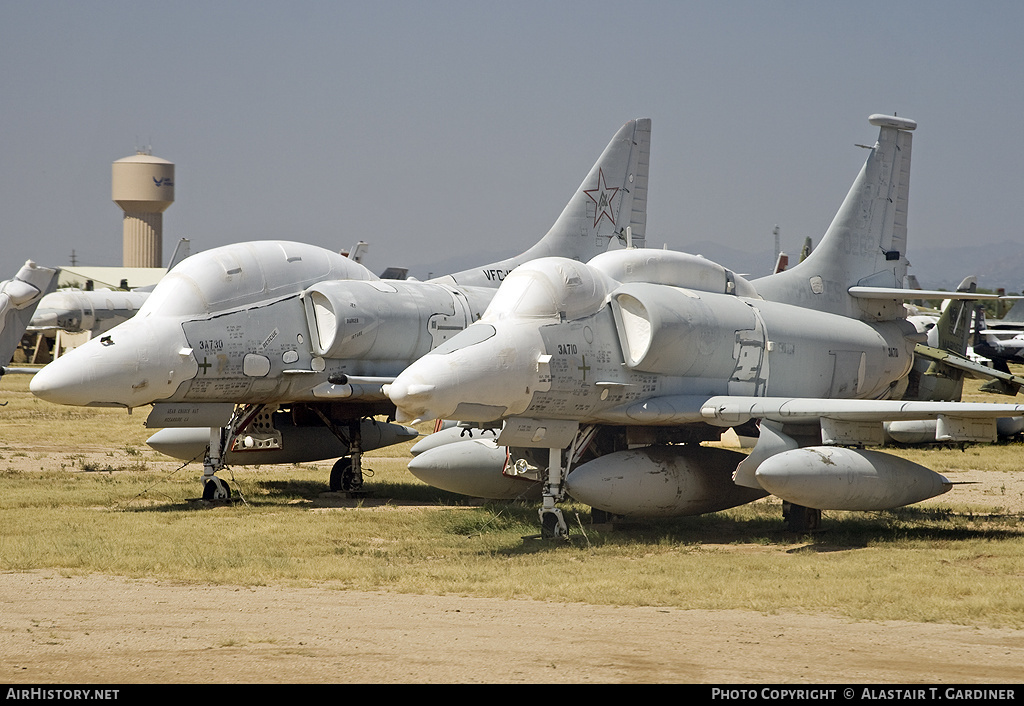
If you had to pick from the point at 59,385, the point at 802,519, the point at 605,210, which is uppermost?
the point at 605,210

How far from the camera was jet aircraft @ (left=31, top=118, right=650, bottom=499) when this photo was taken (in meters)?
14.3

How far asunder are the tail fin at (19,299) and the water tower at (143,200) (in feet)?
334

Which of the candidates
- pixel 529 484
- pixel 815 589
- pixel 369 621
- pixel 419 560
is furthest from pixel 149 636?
pixel 529 484

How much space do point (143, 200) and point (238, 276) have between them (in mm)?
108932

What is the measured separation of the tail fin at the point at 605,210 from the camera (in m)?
19.5

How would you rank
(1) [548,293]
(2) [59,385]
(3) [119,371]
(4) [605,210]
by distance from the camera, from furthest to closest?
(4) [605,210], (3) [119,371], (2) [59,385], (1) [548,293]

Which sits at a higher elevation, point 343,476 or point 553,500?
point 553,500

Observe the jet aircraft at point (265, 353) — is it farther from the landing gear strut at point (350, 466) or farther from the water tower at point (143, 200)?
the water tower at point (143, 200)

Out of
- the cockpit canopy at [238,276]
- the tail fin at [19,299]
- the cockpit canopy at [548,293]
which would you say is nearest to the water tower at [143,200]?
the tail fin at [19,299]

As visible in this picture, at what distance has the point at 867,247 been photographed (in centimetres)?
1727

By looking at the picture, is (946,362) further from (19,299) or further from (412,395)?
(19,299)

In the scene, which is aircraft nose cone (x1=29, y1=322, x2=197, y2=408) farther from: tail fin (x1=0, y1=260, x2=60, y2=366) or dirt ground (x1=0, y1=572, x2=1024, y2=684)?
tail fin (x1=0, y1=260, x2=60, y2=366)

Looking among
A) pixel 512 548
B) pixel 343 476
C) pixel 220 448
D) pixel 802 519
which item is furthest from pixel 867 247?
pixel 220 448

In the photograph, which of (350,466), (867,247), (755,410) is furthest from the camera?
(350,466)
